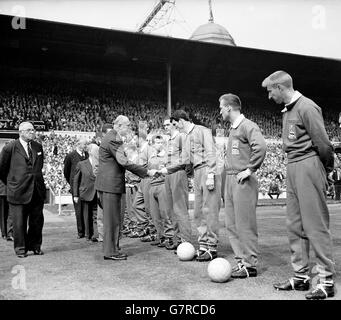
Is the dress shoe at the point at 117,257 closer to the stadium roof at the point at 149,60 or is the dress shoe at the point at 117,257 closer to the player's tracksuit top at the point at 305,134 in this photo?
the player's tracksuit top at the point at 305,134

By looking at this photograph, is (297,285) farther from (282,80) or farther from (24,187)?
(24,187)

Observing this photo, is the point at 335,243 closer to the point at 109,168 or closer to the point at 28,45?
the point at 109,168

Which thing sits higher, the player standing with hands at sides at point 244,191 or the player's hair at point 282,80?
the player's hair at point 282,80

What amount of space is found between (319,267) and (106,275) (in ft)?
8.58

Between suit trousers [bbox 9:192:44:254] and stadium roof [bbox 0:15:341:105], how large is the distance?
72.8 feet

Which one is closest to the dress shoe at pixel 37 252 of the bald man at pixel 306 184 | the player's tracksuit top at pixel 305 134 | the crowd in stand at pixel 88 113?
the bald man at pixel 306 184

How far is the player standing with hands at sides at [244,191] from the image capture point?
17.5 ft

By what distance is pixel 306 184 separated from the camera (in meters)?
4.51

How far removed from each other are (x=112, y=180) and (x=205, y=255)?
183 cm

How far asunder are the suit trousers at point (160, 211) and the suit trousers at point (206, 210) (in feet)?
4.16

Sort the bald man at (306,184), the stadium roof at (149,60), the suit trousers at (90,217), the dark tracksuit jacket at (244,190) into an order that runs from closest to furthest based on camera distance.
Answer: the bald man at (306,184), the dark tracksuit jacket at (244,190), the suit trousers at (90,217), the stadium roof at (149,60)

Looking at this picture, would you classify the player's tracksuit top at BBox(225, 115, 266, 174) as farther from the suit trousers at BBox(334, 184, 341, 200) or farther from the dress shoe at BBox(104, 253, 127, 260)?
the suit trousers at BBox(334, 184, 341, 200)

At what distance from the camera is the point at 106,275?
5.58 metres

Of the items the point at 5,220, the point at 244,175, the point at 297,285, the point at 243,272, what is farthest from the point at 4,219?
the point at 297,285
